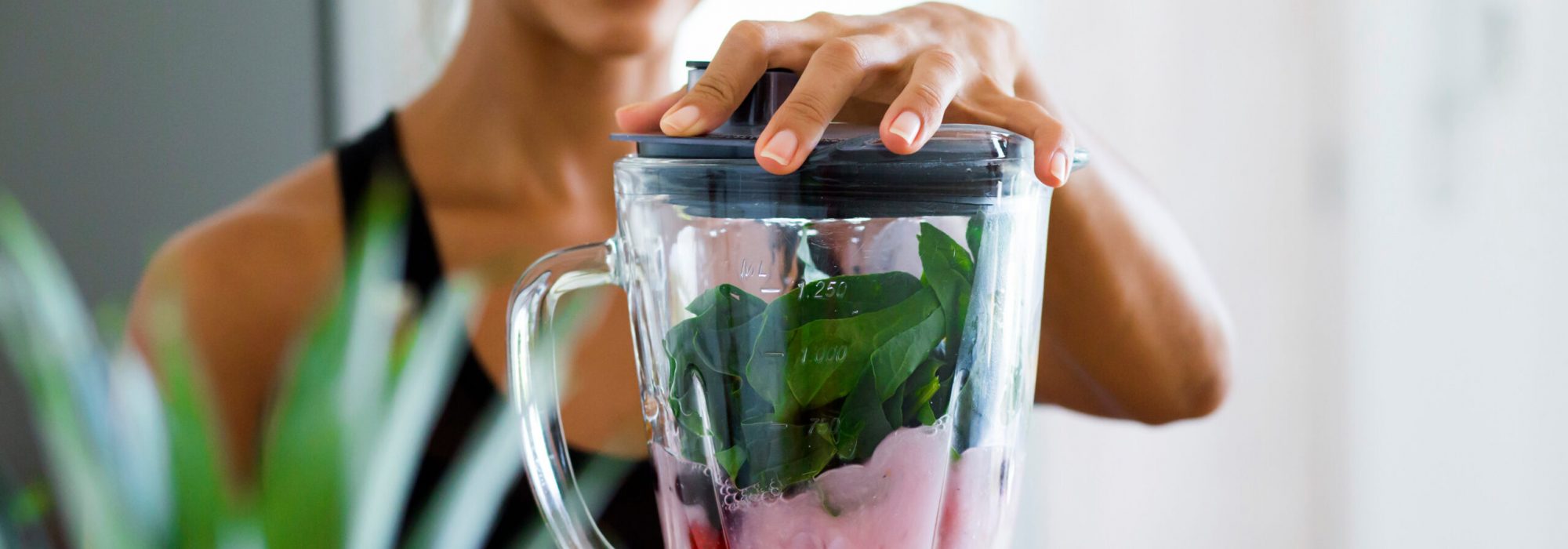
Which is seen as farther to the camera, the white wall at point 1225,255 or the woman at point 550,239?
the white wall at point 1225,255

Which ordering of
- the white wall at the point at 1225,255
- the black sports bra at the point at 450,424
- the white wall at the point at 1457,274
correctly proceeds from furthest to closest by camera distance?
the white wall at the point at 1225,255 → the white wall at the point at 1457,274 → the black sports bra at the point at 450,424

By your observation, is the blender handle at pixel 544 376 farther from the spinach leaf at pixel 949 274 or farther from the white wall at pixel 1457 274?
the white wall at pixel 1457 274

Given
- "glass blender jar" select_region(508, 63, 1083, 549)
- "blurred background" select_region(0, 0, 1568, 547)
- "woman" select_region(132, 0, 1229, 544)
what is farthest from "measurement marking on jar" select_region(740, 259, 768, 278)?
"blurred background" select_region(0, 0, 1568, 547)

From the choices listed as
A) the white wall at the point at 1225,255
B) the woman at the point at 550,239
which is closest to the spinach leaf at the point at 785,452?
the woman at the point at 550,239

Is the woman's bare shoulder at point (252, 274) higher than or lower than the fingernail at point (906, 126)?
lower

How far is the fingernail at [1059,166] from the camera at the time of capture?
291mm

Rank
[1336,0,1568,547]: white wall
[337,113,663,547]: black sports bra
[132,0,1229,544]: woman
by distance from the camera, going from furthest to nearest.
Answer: [1336,0,1568,547]: white wall < [337,113,663,547]: black sports bra < [132,0,1229,544]: woman

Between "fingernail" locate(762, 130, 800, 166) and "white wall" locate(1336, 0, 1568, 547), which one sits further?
"white wall" locate(1336, 0, 1568, 547)

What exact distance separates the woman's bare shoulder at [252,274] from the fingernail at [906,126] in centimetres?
54

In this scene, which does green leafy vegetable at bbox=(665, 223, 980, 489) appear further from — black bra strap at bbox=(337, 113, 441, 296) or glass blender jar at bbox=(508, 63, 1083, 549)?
black bra strap at bbox=(337, 113, 441, 296)

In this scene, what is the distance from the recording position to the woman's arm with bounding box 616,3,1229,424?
0.29 meters

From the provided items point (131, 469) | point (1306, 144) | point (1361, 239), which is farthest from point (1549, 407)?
point (131, 469)

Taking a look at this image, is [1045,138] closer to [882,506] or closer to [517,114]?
[882,506]

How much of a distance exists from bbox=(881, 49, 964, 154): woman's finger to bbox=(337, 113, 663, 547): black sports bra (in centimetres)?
43
